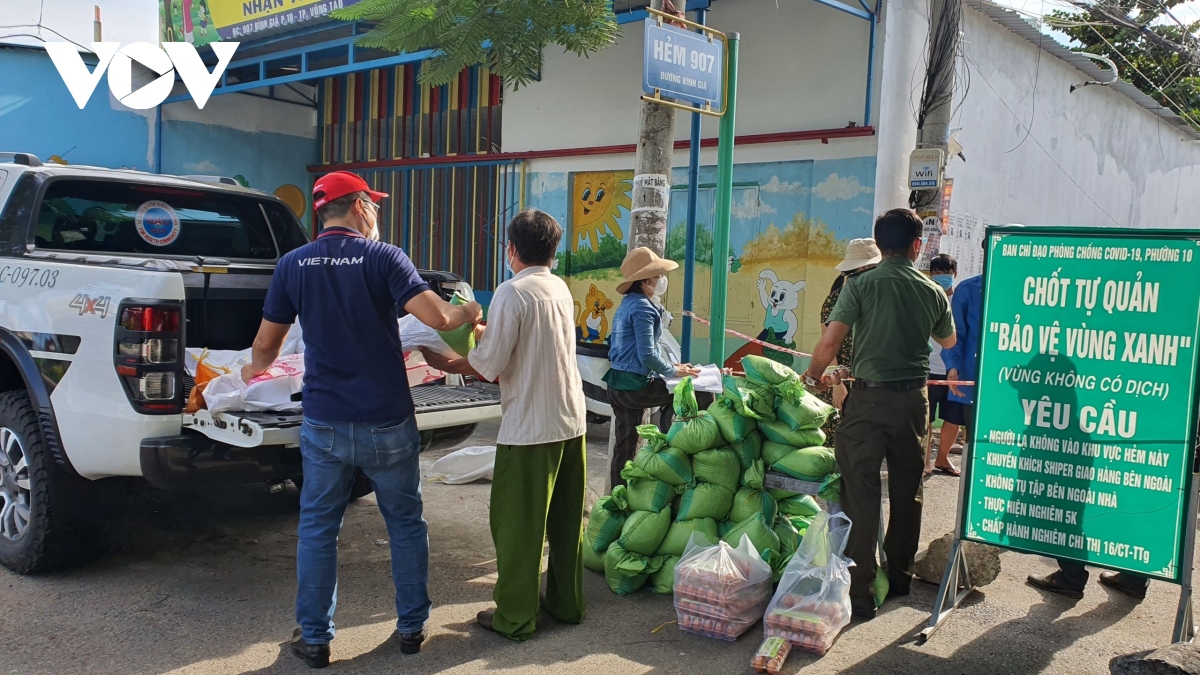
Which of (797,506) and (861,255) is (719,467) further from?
(861,255)

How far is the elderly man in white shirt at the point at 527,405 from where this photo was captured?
13.0 ft

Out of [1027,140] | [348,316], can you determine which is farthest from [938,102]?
[348,316]

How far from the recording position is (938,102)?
8023 mm

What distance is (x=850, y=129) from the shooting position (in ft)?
31.7

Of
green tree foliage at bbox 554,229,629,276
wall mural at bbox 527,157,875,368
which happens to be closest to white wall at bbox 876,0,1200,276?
wall mural at bbox 527,157,875,368

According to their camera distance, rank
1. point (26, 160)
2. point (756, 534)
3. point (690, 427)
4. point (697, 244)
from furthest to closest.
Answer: point (697, 244) → point (26, 160) → point (690, 427) → point (756, 534)

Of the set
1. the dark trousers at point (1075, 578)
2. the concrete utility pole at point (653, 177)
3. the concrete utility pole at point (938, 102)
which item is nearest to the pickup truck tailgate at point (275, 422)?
the concrete utility pole at point (653, 177)

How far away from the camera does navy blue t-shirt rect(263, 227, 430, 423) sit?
378 centimetres

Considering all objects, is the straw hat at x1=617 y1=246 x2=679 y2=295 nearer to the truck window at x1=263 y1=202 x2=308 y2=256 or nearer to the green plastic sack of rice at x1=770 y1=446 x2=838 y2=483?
the green plastic sack of rice at x1=770 y1=446 x2=838 y2=483

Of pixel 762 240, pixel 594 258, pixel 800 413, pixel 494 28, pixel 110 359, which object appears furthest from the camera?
pixel 594 258

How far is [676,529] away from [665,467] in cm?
31

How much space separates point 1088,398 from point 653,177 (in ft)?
10.7

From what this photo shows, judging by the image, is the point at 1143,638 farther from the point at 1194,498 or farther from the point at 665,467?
the point at 665,467

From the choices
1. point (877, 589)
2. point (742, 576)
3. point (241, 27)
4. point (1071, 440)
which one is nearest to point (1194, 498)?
point (1071, 440)
